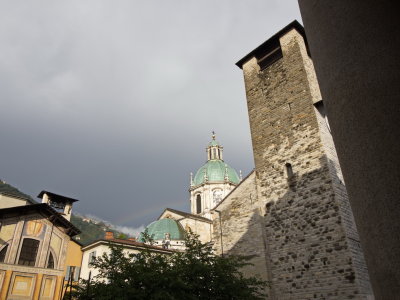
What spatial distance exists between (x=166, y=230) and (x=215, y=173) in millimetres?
15661

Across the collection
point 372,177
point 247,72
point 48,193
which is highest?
point 247,72

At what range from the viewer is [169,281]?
10289 mm

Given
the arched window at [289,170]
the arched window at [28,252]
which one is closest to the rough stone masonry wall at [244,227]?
the arched window at [289,170]

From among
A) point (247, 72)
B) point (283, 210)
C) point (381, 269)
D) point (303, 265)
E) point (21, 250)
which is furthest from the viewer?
point (21, 250)

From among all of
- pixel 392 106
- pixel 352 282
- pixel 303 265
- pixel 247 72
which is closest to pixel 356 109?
pixel 392 106

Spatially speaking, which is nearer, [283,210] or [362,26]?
[362,26]

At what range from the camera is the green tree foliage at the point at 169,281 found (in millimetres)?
9711

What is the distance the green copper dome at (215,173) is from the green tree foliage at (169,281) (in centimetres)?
3836

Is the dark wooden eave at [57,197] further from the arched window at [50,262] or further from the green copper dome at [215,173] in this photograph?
the green copper dome at [215,173]

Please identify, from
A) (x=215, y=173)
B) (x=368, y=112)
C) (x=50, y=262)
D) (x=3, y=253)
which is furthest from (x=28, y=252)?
(x=215, y=173)

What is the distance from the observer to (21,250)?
64.5 ft

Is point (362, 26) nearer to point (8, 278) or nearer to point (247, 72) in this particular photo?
point (247, 72)

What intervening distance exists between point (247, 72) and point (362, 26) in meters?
16.2

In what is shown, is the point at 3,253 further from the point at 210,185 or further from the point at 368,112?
the point at 210,185
